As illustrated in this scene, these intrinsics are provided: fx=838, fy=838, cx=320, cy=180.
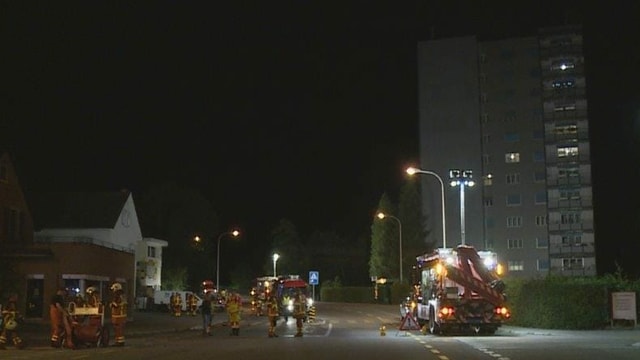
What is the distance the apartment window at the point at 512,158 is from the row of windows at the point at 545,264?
11712 millimetres

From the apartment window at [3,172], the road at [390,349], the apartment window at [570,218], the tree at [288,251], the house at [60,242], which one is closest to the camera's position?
the road at [390,349]

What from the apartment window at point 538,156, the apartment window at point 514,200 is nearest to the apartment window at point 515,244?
the apartment window at point 514,200

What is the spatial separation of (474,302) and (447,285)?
1138 mm

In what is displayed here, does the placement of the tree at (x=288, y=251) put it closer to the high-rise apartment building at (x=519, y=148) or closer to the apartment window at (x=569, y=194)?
the high-rise apartment building at (x=519, y=148)

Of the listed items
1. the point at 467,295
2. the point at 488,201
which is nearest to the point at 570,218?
the point at 488,201

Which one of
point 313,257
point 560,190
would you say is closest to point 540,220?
point 560,190

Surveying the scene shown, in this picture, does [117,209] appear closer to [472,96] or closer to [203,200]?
[203,200]

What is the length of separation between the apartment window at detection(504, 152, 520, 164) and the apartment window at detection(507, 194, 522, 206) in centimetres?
400

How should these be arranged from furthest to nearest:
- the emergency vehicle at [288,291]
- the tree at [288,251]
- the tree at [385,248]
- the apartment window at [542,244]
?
the tree at [288,251] → the apartment window at [542,244] → the tree at [385,248] → the emergency vehicle at [288,291]

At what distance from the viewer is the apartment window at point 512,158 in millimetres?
98394

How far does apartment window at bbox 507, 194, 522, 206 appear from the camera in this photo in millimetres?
98125

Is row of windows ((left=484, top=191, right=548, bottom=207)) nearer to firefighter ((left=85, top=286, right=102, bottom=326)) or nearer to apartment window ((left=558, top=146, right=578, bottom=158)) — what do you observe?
apartment window ((left=558, top=146, right=578, bottom=158))

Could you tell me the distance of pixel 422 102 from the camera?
103312mm

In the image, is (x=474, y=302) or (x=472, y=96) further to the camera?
(x=472, y=96)
